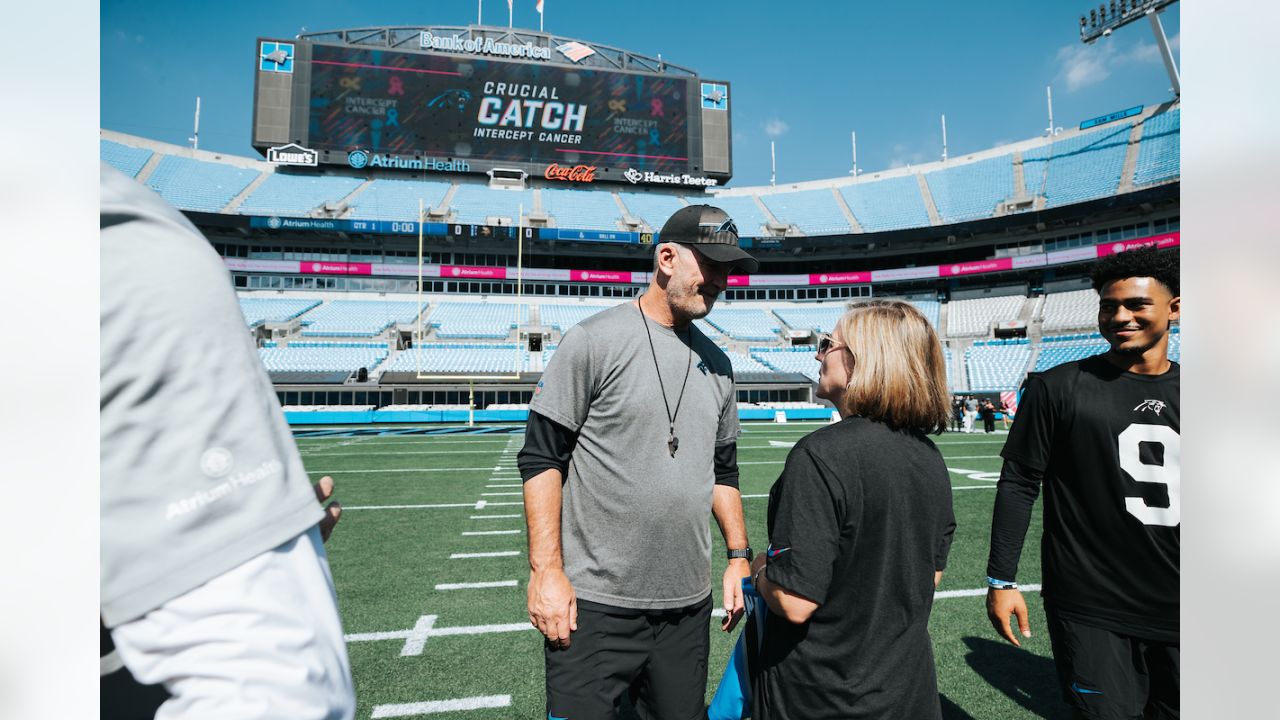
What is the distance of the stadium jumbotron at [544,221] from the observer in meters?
30.0

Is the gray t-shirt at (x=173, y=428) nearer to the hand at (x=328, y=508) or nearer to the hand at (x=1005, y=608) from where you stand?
the hand at (x=328, y=508)

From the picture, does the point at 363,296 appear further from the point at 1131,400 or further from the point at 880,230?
the point at 1131,400

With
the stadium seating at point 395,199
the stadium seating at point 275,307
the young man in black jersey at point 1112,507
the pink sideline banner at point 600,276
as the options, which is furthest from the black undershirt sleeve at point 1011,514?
the stadium seating at point 395,199

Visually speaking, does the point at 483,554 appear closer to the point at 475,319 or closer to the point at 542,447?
the point at 542,447

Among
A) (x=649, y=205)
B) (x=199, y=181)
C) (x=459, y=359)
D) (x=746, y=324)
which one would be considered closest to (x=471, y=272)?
(x=459, y=359)

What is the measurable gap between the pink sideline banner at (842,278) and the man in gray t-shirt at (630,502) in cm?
4002

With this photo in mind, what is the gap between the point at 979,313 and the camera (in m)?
36.3

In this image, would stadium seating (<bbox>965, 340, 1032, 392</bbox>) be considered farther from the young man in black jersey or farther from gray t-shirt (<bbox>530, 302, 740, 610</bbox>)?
gray t-shirt (<bbox>530, 302, 740, 610</bbox>)

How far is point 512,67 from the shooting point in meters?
36.9

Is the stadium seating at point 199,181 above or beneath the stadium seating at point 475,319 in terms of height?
above

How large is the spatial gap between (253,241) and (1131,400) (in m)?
41.7

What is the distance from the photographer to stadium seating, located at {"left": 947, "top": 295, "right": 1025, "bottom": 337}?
115 feet
